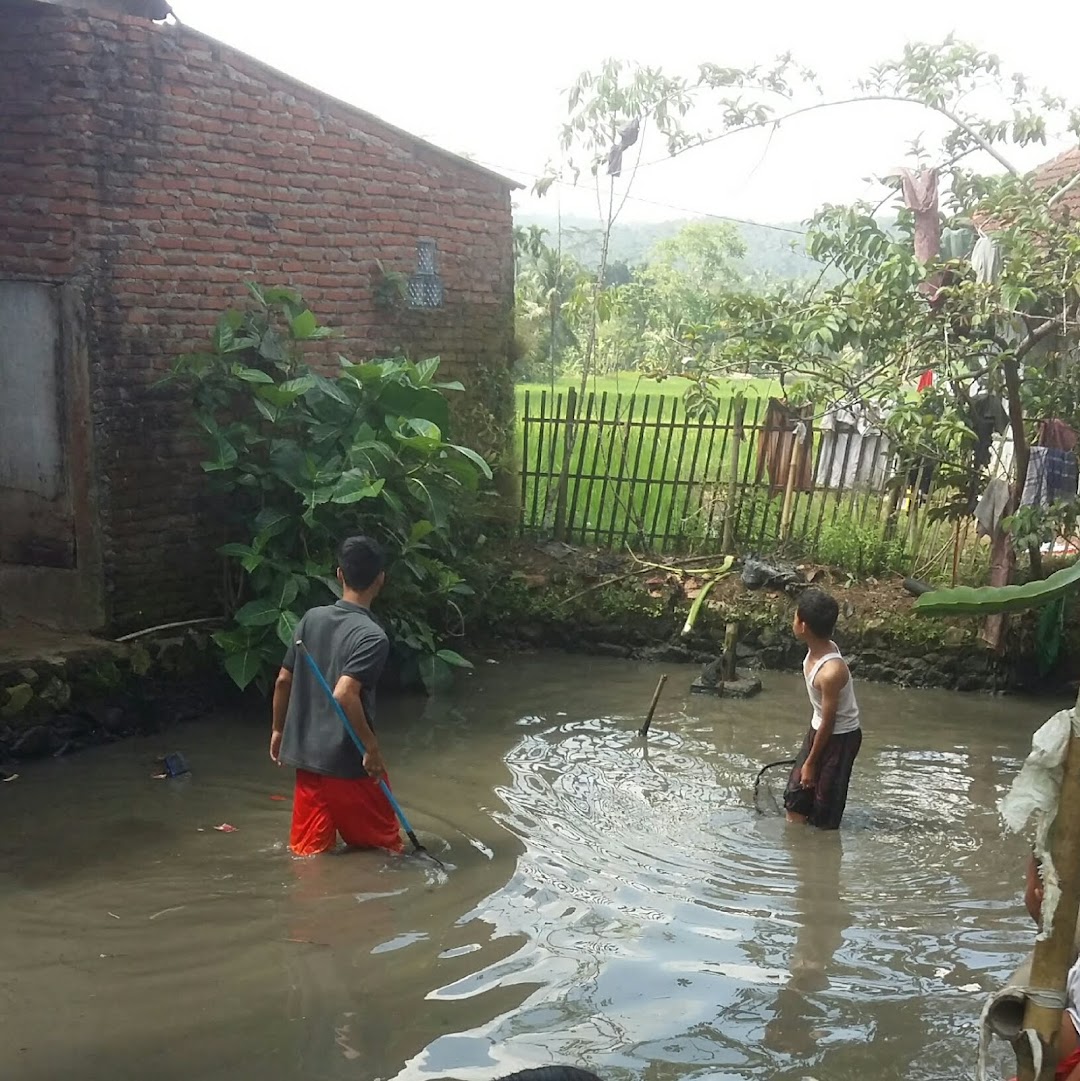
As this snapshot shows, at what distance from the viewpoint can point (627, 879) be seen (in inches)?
234

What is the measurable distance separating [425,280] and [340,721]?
5.99 meters

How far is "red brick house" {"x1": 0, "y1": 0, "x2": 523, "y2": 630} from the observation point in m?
7.90

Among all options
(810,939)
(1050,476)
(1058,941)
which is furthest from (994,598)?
(1050,476)

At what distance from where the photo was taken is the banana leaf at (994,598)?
2.24m

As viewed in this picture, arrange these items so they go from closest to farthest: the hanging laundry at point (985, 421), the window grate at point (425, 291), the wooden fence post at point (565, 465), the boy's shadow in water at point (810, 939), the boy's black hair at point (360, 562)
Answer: the boy's shadow in water at point (810, 939), the boy's black hair at point (360, 562), the hanging laundry at point (985, 421), the window grate at point (425, 291), the wooden fence post at point (565, 465)

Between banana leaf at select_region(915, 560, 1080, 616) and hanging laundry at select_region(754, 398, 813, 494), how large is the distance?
28.3 feet

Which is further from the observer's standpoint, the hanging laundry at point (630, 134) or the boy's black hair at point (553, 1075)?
the hanging laundry at point (630, 134)

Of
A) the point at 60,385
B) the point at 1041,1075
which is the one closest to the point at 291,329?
the point at 60,385

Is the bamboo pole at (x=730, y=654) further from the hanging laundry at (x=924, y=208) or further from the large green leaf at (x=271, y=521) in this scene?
the large green leaf at (x=271, y=521)

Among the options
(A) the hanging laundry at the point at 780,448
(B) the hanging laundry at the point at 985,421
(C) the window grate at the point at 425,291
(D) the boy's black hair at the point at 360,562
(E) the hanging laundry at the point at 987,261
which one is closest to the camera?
(D) the boy's black hair at the point at 360,562

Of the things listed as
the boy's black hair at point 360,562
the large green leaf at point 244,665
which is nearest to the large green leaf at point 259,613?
the large green leaf at point 244,665

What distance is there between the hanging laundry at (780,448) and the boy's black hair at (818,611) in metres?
4.96

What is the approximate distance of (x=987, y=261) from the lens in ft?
29.8

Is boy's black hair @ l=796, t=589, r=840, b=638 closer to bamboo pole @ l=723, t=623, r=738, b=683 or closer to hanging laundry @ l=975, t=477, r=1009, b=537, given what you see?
bamboo pole @ l=723, t=623, r=738, b=683
